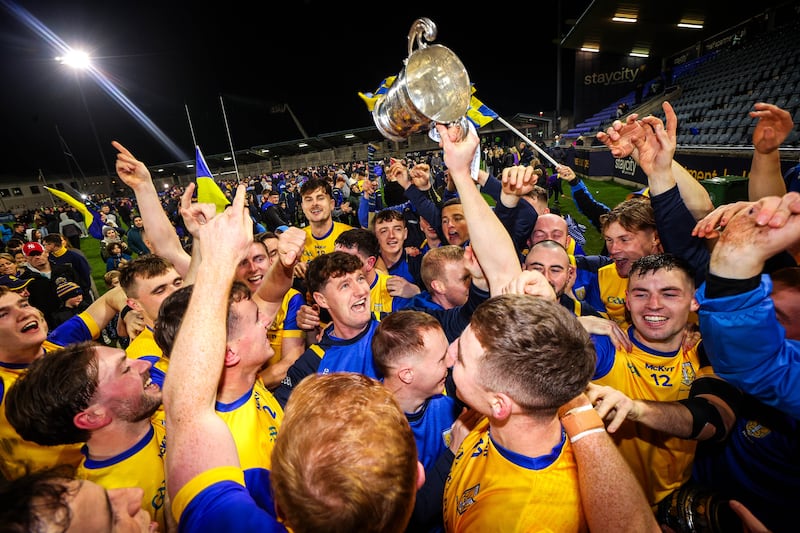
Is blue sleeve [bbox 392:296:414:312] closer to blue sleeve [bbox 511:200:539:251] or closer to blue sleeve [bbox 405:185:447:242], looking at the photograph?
blue sleeve [bbox 511:200:539:251]

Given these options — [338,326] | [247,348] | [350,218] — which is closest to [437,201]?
[338,326]

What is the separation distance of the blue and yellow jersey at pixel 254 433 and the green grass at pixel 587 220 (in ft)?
25.0

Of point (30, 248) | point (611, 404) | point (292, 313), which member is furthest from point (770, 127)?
point (30, 248)

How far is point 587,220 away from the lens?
1071cm

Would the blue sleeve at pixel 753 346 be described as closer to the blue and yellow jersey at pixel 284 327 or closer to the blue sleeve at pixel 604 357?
the blue sleeve at pixel 604 357

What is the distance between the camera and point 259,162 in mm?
48188

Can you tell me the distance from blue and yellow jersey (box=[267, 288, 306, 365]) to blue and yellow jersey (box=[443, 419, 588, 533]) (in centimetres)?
221

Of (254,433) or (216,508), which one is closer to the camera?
(216,508)

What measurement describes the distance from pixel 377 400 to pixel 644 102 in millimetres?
31355

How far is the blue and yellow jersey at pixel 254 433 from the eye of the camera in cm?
157

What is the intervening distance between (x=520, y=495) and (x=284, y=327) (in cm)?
265

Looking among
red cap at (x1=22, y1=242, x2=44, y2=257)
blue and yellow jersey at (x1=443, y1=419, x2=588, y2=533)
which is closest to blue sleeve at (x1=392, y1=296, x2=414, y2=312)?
blue and yellow jersey at (x1=443, y1=419, x2=588, y2=533)

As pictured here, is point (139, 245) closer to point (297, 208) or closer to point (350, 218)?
point (350, 218)

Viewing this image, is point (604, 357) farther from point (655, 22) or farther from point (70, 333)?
point (655, 22)
